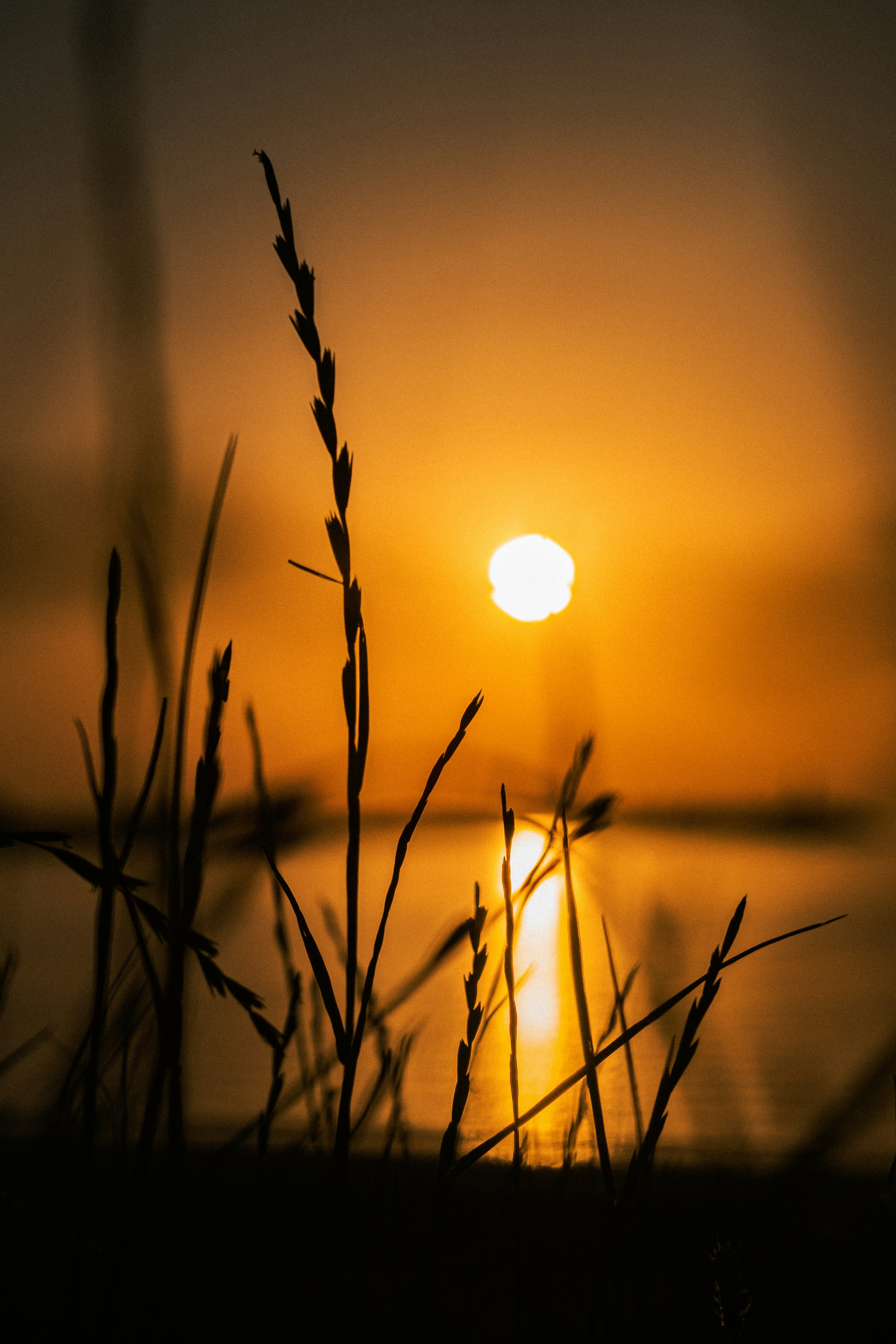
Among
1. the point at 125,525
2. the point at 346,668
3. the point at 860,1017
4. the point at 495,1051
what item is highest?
the point at 860,1017

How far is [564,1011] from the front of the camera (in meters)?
2.88

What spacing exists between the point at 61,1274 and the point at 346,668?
2.17ft

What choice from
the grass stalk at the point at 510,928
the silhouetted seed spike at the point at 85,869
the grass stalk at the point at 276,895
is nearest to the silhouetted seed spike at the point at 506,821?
the grass stalk at the point at 510,928

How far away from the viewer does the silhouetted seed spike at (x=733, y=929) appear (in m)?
0.36

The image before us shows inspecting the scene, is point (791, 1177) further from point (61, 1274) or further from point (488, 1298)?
point (61, 1274)

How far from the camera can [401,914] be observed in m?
5.53

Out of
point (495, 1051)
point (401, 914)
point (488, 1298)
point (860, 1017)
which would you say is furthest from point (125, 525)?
point (401, 914)

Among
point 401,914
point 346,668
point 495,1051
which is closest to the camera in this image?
point 346,668

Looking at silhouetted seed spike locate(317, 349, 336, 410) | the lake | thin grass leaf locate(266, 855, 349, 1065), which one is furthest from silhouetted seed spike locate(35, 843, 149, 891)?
silhouetted seed spike locate(317, 349, 336, 410)

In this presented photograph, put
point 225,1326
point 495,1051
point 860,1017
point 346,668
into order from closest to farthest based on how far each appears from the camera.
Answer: point 346,668 < point 225,1326 < point 495,1051 < point 860,1017

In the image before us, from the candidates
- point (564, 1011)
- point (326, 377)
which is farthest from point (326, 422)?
point (564, 1011)

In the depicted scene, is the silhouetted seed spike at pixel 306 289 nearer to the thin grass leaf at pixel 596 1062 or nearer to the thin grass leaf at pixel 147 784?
the thin grass leaf at pixel 147 784

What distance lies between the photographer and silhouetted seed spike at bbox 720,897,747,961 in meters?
0.36

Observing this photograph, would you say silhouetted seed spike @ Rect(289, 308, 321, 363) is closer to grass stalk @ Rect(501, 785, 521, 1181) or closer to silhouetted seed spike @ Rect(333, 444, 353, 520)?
silhouetted seed spike @ Rect(333, 444, 353, 520)
